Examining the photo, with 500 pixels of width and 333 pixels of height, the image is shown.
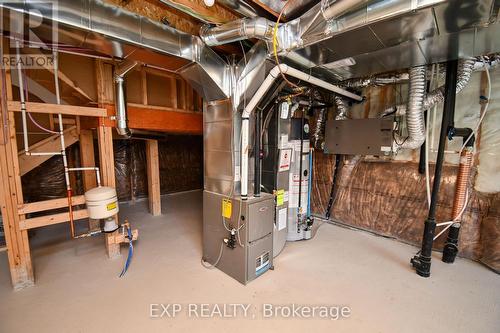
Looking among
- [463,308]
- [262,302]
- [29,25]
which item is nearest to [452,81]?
[463,308]

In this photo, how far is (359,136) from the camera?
2.97 metres

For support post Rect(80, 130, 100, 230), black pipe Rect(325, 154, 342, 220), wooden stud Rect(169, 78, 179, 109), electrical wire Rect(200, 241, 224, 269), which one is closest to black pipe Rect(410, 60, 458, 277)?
black pipe Rect(325, 154, 342, 220)

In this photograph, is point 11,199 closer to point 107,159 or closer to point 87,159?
point 107,159

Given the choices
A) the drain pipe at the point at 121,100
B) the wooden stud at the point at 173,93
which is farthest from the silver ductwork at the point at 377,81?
the drain pipe at the point at 121,100

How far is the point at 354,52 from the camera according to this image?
1840mm

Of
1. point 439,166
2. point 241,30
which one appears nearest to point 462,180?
point 439,166

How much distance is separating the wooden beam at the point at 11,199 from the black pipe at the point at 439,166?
3777 mm

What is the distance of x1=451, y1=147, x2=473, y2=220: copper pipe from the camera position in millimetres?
2398

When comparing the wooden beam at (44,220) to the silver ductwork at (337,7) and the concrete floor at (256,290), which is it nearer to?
the concrete floor at (256,290)

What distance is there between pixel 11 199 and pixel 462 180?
14.7ft

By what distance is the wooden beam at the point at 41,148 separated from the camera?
8.84 feet

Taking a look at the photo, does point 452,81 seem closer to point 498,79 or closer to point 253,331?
point 498,79

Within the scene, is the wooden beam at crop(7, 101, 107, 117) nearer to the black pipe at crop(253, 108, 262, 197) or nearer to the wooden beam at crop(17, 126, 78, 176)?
the wooden beam at crop(17, 126, 78, 176)

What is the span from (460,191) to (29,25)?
4.03 m
